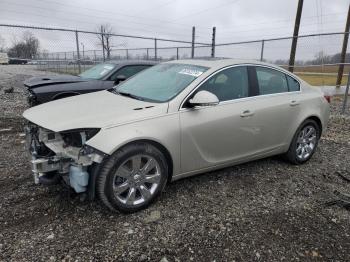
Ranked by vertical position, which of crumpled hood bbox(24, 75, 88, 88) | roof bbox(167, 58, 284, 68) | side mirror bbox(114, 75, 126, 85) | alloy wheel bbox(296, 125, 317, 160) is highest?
roof bbox(167, 58, 284, 68)

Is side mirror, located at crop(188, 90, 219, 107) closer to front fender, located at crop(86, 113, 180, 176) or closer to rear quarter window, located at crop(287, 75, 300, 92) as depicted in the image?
front fender, located at crop(86, 113, 180, 176)

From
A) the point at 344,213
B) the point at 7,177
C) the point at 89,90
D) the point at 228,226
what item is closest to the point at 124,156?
the point at 228,226

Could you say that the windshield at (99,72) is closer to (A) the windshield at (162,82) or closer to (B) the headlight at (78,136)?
(A) the windshield at (162,82)

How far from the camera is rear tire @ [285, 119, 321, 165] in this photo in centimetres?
505

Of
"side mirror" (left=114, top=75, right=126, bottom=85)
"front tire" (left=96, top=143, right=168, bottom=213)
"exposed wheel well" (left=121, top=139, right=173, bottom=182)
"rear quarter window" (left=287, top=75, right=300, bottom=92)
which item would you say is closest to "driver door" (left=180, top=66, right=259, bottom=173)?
"exposed wheel well" (left=121, top=139, right=173, bottom=182)

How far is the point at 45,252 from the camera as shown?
292 cm

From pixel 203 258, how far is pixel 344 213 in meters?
1.88

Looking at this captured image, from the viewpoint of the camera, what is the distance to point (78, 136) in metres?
3.42

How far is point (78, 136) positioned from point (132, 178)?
2.30 ft

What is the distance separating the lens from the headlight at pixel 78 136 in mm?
3262

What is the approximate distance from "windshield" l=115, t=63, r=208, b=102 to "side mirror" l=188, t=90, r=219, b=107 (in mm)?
236

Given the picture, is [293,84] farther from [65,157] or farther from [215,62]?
[65,157]

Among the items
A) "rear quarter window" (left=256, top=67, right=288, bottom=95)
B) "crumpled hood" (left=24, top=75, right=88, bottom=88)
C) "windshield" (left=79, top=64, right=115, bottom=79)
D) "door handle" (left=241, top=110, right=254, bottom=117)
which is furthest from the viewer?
"windshield" (left=79, top=64, right=115, bottom=79)

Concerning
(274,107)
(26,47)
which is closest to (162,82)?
(274,107)
